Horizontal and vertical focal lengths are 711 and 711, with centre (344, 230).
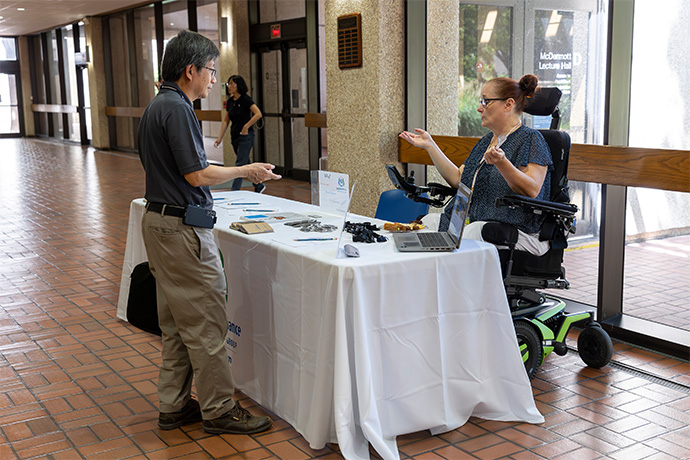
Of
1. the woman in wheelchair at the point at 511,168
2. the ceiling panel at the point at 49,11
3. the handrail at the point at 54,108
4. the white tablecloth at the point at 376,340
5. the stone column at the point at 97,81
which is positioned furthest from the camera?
the handrail at the point at 54,108

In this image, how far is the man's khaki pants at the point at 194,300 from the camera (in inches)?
109

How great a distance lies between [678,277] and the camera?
4297mm

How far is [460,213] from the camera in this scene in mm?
2971

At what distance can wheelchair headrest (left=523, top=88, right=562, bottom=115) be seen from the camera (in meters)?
3.44

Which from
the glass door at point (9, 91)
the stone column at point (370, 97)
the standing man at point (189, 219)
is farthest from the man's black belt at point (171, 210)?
the glass door at point (9, 91)

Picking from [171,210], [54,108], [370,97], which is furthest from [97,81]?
[171,210]

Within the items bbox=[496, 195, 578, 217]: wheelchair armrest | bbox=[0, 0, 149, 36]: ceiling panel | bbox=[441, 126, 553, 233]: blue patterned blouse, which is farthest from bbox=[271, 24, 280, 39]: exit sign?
bbox=[496, 195, 578, 217]: wheelchair armrest

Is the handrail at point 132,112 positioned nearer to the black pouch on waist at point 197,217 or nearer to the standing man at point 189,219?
the standing man at point 189,219

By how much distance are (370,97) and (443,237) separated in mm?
2678

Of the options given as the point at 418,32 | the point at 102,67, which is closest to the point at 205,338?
the point at 418,32

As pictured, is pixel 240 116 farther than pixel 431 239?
Yes

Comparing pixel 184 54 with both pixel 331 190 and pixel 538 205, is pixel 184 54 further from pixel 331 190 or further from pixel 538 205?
pixel 538 205

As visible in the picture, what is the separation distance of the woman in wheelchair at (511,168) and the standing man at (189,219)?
1.14m

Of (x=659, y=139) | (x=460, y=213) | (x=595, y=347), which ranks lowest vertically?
(x=595, y=347)
